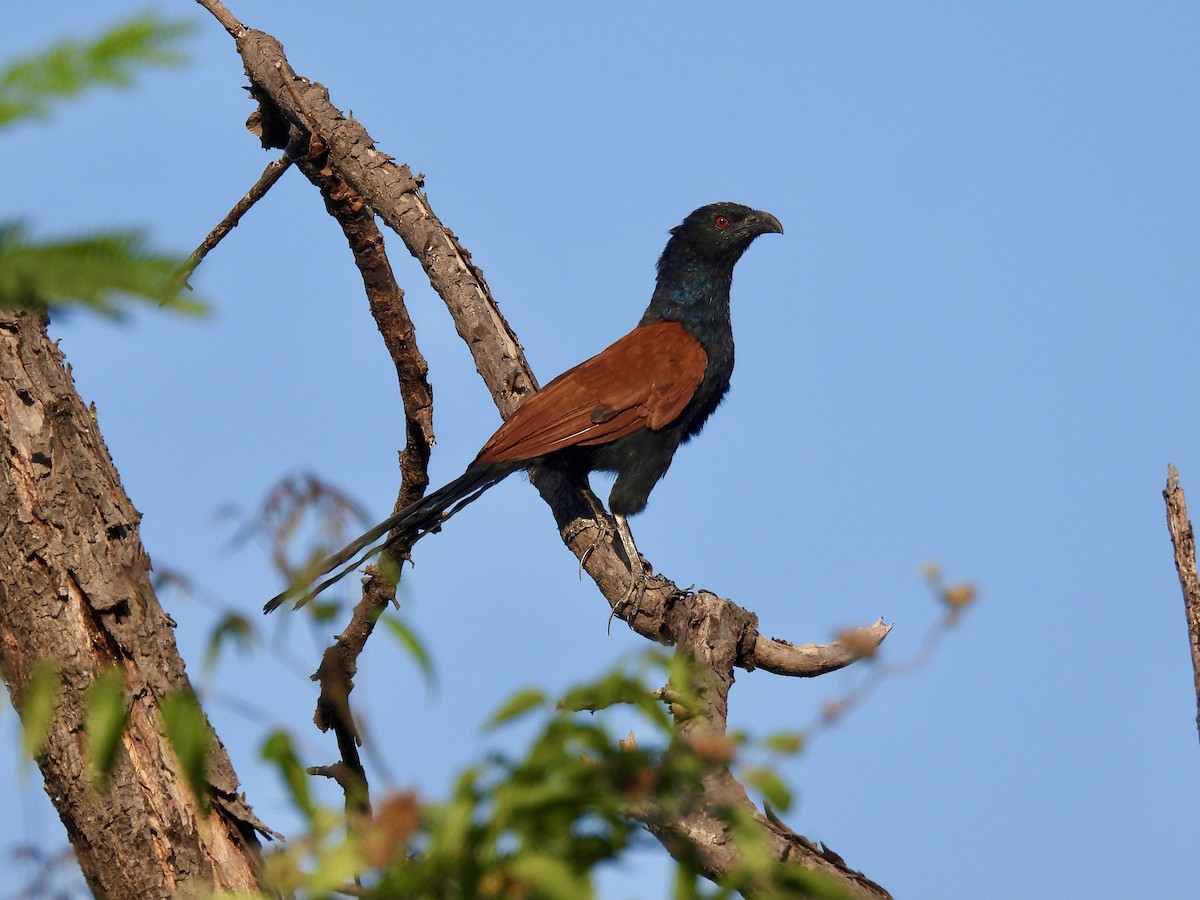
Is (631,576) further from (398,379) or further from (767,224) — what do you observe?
(767,224)

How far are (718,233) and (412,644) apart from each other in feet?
14.2

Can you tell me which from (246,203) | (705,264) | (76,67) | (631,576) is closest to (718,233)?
(705,264)

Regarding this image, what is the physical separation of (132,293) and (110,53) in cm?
36

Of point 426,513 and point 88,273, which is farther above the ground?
point 426,513

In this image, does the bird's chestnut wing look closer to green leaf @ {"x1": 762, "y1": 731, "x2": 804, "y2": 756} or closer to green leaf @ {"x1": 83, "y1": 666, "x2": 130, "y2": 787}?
green leaf @ {"x1": 83, "y1": 666, "x2": 130, "y2": 787}

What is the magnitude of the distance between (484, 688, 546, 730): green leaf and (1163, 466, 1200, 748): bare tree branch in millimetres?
2448

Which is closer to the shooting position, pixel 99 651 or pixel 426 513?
pixel 99 651

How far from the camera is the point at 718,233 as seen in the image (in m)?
5.77

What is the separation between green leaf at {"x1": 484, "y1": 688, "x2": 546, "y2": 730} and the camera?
142 centimetres

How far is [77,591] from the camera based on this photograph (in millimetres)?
2475

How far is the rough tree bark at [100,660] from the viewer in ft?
7.86

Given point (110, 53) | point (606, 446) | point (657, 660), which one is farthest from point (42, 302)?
point (606, 446)

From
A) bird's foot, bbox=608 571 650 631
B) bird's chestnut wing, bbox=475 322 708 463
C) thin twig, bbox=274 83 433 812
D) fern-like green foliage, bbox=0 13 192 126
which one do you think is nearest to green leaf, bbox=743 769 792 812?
fern-like green foliage, bbox=0 13 192 126

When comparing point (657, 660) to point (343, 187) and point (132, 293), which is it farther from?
point (343, 187)
